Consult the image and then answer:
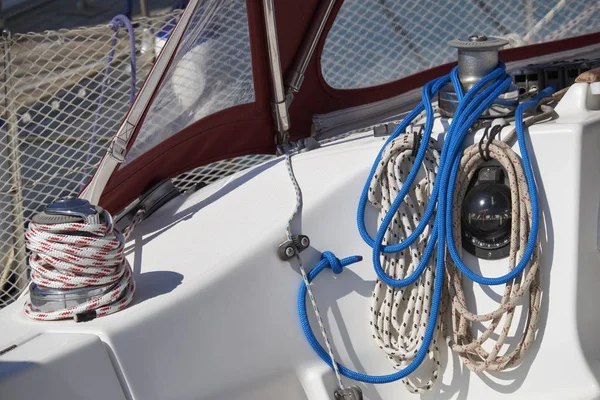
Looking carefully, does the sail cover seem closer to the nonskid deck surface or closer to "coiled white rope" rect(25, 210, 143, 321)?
the nonskid deck surface

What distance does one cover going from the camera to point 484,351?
190 cm

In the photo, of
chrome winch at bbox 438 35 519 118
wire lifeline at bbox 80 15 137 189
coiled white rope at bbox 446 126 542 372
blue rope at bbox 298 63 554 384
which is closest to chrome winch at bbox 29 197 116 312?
blue rope at bbox 298 63 554 384

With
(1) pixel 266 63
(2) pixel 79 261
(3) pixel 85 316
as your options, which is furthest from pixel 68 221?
(1) pixel 266 63

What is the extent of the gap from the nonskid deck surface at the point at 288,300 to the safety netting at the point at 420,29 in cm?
59

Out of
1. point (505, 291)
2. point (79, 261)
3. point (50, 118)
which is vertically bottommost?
point (505, 291)

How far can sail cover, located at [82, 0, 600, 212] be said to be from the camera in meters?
2.14

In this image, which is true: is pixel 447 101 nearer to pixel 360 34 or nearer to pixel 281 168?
pixel 281 168

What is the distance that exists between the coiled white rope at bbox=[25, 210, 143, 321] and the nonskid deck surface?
0.03 m

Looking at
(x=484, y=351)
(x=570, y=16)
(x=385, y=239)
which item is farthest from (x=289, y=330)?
(x=570, y=16)

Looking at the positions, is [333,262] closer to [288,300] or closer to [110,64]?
[288,300]

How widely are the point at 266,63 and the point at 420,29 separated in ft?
2.02

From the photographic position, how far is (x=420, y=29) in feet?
8.76

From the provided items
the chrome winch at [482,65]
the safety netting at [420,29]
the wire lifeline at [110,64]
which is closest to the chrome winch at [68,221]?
the wire lifeline at [110,64]

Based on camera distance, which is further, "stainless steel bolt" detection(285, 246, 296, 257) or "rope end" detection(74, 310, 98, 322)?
"stainless steel bolt" detection(285, 246, 296, 257)
